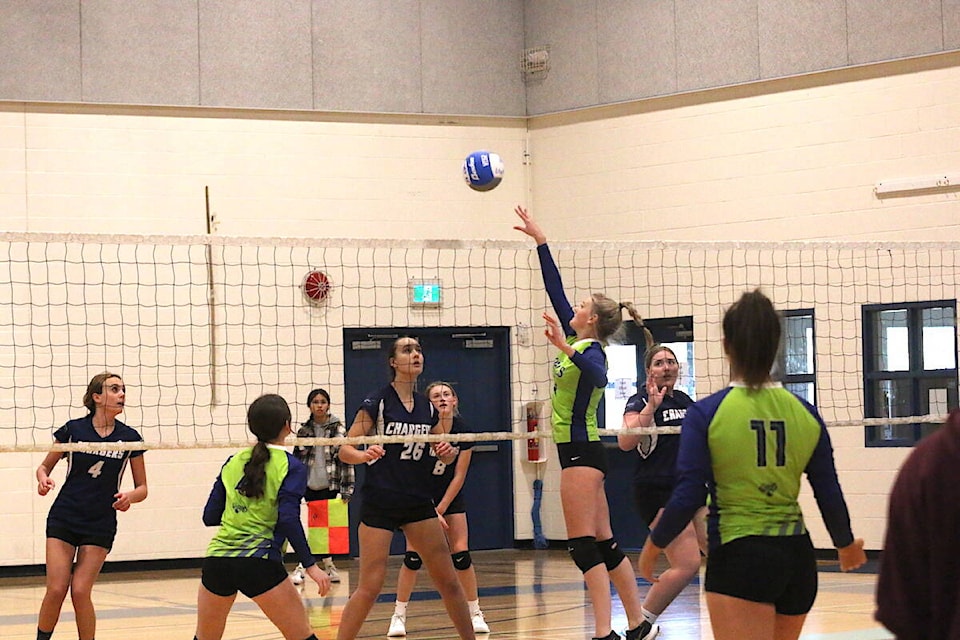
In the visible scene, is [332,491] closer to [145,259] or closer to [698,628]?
[145,259]

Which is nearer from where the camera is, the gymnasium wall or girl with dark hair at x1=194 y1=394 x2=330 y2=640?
girl with dark hair at x1=194 y1=394 x2=330 y2=640

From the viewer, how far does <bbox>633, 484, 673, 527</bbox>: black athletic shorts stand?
7.33 m

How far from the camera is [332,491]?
40.3 ft

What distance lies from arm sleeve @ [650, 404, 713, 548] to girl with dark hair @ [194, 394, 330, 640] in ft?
5.98

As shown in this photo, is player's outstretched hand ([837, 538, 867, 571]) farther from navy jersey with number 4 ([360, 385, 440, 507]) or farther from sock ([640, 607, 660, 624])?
sock ([640, 607, 660, 624])

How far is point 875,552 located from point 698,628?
184 inches

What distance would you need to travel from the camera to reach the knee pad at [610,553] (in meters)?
7.02

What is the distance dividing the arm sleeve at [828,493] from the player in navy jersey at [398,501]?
8.97ft

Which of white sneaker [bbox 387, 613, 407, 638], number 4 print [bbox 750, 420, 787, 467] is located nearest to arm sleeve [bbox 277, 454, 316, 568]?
number 4 print [bbox 750, 420, 787, 467]

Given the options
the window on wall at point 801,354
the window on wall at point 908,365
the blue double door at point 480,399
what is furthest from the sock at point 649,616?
the blue double door at point 480,399

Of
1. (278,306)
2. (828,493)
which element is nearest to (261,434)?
(828,493)

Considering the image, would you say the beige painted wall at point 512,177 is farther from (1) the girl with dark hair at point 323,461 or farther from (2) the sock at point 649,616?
(2) the sock at point 649,616

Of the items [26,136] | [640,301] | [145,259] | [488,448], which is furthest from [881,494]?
[26,136]

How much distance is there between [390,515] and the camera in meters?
6.54
